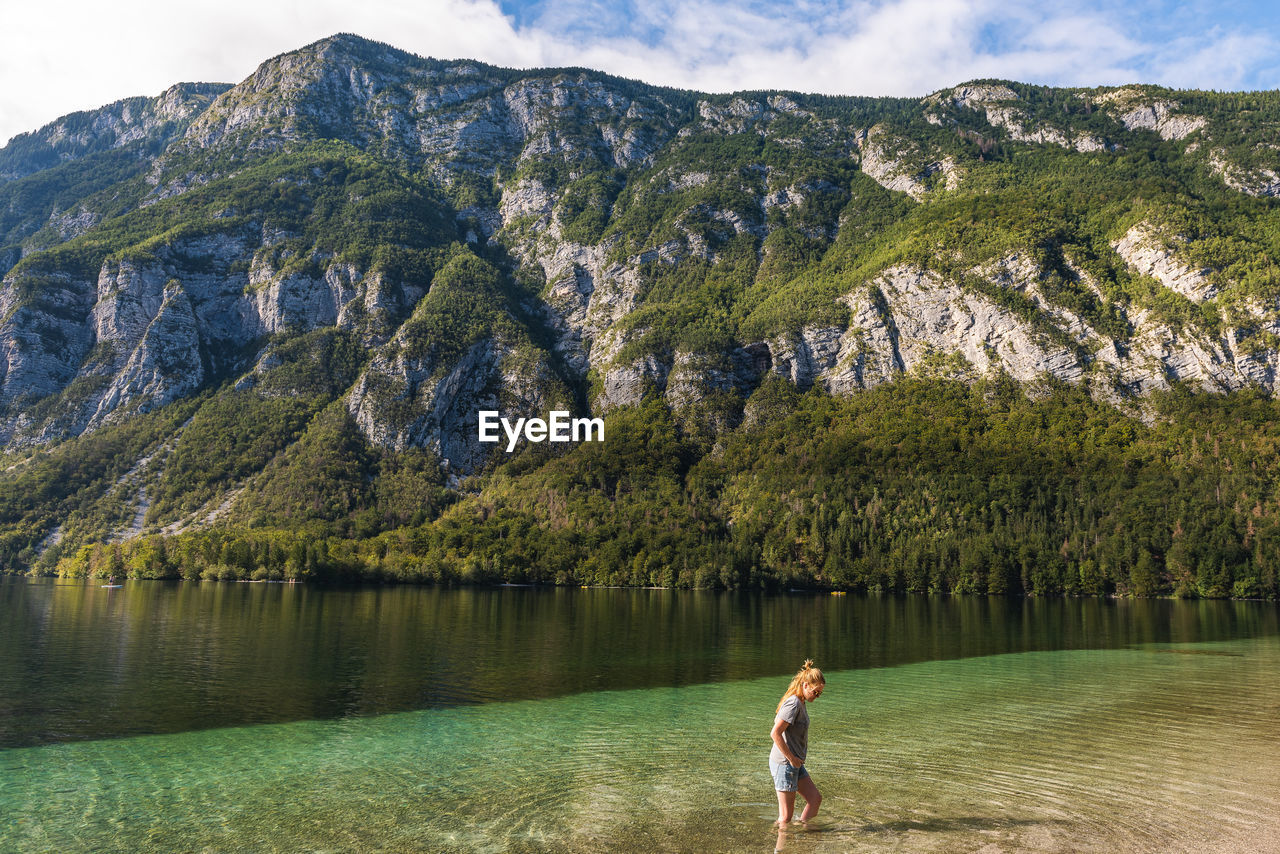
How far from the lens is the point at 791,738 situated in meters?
13.8

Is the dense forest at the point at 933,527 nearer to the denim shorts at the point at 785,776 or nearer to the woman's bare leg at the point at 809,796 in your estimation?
the woman's bare leg at the point at 809,796

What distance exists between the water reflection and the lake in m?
0.39

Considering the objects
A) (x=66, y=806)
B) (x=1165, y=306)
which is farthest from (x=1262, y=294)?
(x=66, y=806)

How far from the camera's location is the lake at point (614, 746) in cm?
1460

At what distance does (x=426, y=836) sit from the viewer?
14.4 metres

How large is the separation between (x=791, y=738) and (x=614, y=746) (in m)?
9.89

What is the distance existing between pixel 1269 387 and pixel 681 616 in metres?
171

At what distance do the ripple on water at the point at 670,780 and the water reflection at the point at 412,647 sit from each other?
5.44 metres

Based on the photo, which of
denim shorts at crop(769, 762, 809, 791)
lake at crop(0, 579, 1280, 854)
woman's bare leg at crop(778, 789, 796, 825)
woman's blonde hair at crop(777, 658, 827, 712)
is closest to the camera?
woman's blonde hair at crop(777, 658, 827, 712)

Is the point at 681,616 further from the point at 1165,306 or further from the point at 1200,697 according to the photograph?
the point at 1165,306

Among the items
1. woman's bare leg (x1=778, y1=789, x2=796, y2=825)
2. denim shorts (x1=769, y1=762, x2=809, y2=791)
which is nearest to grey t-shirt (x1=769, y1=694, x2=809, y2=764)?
denim shorts (x1=769, y1=762, x2=809, y2=791)

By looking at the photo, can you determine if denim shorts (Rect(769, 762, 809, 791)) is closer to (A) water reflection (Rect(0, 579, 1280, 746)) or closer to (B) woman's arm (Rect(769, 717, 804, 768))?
(B) woman's arm (Rect(769, 717, 804, 768))

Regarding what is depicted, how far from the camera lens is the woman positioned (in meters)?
13.6

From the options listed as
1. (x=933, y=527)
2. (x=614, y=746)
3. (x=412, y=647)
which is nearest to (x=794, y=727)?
(x=614, y=746)
